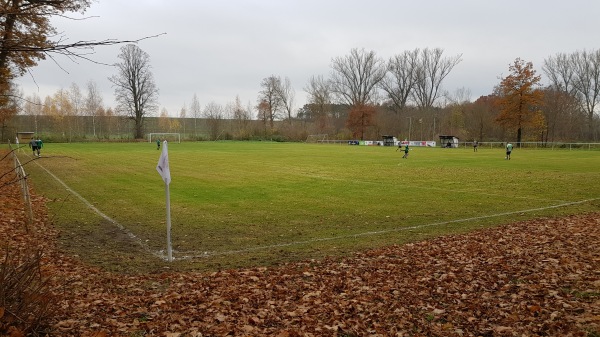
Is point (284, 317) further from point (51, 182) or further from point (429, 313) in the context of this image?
point (51, 182)

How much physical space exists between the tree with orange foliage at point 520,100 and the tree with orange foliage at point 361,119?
3552 centimetres

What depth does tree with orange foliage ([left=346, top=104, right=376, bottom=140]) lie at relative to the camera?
10394cm

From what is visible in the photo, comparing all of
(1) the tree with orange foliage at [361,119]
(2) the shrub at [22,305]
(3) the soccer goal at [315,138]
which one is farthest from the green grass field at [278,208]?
(3) the soccer goal at [315,138]

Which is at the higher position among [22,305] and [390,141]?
[390,141]

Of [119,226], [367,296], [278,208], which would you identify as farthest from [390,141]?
[367,296]

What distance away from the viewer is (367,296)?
6.46 metres

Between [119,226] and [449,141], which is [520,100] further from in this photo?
[119,226]

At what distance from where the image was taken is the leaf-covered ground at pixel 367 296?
5.21m

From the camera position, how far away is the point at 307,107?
133 meters

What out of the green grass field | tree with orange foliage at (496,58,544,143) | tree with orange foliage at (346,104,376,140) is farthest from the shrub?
tree with orange foliage at (346,104,376,140)

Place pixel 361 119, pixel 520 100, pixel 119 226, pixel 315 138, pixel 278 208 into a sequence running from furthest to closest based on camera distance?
1. pixel 315 138
2. pixel 361 119
3. pixel 520 100
4. pixel 278 208
5. pixel 119 226

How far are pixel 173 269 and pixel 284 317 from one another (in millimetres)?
4226

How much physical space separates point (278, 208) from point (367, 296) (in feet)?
34.9

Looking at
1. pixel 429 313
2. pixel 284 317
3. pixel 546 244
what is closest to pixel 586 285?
pixel 429 313
